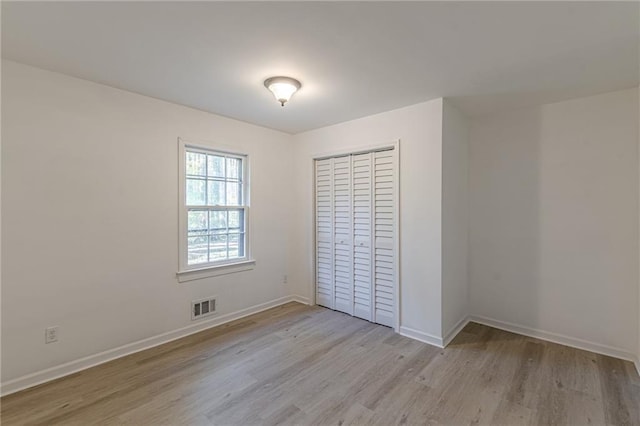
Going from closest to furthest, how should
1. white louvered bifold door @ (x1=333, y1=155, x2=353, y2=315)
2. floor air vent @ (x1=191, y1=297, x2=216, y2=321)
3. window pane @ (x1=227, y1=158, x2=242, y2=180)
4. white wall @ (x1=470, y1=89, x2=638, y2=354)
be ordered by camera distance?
white wall @ (x1=470, y1=89, x2=638, y2=354), floor air vent @ (x1=191, y1=297, x2=216, y2=321), window pane @ (x1=227, y1=158, x2=242, y2=180), white louvered bifold door @ (x1=333, y1=155, x2=353, y2=315)

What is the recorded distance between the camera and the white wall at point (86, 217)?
2277 millimetres

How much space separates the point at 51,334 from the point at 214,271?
147 cm

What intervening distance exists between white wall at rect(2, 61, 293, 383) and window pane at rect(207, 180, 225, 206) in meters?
0.45

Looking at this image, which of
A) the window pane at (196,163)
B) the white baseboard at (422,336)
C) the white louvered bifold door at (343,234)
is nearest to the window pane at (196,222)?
the window pane at (196,163)

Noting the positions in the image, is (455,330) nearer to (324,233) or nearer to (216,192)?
(324,233)

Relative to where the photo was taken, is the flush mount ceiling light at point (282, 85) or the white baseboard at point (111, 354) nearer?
the white baseboard at point (111, 354)

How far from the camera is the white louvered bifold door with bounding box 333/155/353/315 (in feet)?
12.7

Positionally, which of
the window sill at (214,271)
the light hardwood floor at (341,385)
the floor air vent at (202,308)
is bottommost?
the light hardwood floor at (341,385)

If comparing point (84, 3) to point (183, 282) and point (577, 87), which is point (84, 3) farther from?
point (577, 87)

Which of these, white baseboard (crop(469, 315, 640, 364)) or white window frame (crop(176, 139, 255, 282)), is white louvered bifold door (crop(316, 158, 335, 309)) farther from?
white baseboard (crop(469, 315, 640, 364))

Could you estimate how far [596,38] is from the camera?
1.91m

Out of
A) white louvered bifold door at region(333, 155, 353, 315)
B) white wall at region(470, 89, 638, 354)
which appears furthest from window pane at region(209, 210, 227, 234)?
white wall at region(470, 89, 638, 354)

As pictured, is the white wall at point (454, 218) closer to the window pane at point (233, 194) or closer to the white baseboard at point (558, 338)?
the white baseboard at point (558, 338)

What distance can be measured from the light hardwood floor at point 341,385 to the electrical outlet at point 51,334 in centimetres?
35
